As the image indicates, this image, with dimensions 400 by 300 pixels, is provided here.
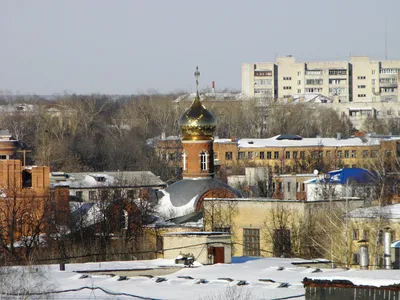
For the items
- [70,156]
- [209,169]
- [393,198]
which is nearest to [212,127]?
[209,169]

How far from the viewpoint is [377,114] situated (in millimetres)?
110188

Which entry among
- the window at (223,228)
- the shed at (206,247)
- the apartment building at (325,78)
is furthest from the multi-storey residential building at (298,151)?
the apartment building at (325,78)

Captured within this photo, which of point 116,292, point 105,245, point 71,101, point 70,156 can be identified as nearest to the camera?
point 116,292

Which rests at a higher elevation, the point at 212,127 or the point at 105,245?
the point at 212,127

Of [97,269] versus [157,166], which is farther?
[157,166]

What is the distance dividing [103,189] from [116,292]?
2348 cm

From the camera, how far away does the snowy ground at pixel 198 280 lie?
1975 cm

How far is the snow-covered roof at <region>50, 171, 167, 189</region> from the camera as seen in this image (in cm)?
4897

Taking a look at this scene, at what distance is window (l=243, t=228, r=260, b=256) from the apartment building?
9033cm

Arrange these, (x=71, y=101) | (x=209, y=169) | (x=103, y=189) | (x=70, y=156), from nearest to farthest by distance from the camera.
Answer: (x=209, y=169), (x=103, y=189), (x=70, y=156), (x=71, y=101)

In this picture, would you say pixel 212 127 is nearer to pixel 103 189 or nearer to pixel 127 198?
pixel 127 198

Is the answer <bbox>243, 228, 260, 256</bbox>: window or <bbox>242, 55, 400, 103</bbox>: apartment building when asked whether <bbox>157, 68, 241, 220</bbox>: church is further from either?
<bbox>242, 55, 400, 103</bbox>: apartment building

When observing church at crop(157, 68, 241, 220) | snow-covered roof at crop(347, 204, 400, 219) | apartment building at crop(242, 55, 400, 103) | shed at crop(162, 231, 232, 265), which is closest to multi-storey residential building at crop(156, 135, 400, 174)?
church at crop(157, 68, 241, 220)

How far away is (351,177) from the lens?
49.1m
